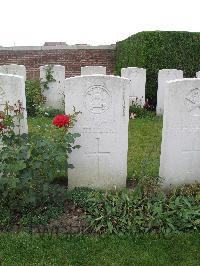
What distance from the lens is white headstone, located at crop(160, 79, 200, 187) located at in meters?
4.60

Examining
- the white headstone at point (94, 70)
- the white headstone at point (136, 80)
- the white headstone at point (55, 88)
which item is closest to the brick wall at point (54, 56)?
the white headstone at point (94, 70)

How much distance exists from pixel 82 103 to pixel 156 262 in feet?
7.08

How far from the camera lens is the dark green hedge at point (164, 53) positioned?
11406mm

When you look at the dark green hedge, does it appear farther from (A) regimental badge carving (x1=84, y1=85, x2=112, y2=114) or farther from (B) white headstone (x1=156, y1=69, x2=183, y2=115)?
(A) regimental badge carving (x1=84, y1=85, x2=112, y2=114)

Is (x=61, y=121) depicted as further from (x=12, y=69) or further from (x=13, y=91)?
(x=12, y=69)

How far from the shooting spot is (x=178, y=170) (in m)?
4.93

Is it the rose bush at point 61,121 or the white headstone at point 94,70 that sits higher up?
the white headstone at point 94,70

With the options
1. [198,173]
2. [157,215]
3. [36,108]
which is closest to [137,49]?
[36,108]

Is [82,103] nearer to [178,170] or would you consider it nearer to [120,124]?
[120,124]

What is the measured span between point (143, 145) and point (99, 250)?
3576 mm

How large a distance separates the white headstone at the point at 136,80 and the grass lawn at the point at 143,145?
94cm

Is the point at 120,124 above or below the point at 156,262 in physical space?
above

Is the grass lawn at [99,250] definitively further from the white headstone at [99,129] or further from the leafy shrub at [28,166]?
the white headstone at [99,129]

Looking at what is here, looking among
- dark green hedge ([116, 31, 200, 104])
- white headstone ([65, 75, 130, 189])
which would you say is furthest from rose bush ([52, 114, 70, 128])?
dark green hedge ([116, 31, 200, 104])
